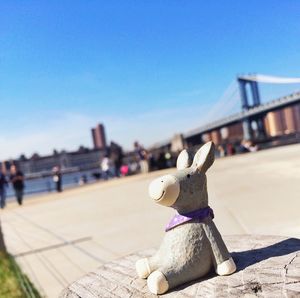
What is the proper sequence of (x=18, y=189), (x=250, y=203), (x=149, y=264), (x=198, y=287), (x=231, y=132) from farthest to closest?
(x=231, y=132) < (x=18, y=189) < (x=250, y=203) < (x=149, y=264) < (x=198, y=287)

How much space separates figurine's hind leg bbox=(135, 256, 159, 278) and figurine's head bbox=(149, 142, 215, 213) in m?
0.32

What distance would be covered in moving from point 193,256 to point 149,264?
0.89 ft

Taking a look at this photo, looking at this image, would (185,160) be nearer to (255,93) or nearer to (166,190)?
(166,190)

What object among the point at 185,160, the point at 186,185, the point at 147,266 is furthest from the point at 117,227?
the point at 186,185

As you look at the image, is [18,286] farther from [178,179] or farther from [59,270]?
[178,179]

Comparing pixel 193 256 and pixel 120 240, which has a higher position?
pixel 193 256

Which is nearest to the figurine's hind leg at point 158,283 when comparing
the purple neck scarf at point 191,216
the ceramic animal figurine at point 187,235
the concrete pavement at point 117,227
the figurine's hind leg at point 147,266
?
the ceramic animal figurine at point 187,235

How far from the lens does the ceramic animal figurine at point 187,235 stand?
229cm

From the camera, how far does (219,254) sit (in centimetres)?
236

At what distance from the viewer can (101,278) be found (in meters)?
2.76

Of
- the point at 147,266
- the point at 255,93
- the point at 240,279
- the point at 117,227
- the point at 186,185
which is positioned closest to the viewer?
the point at 240,279

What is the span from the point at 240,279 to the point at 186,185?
552mm

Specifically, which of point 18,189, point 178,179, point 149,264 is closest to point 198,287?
point 149,264

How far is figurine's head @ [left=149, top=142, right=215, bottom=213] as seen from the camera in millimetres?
2266
